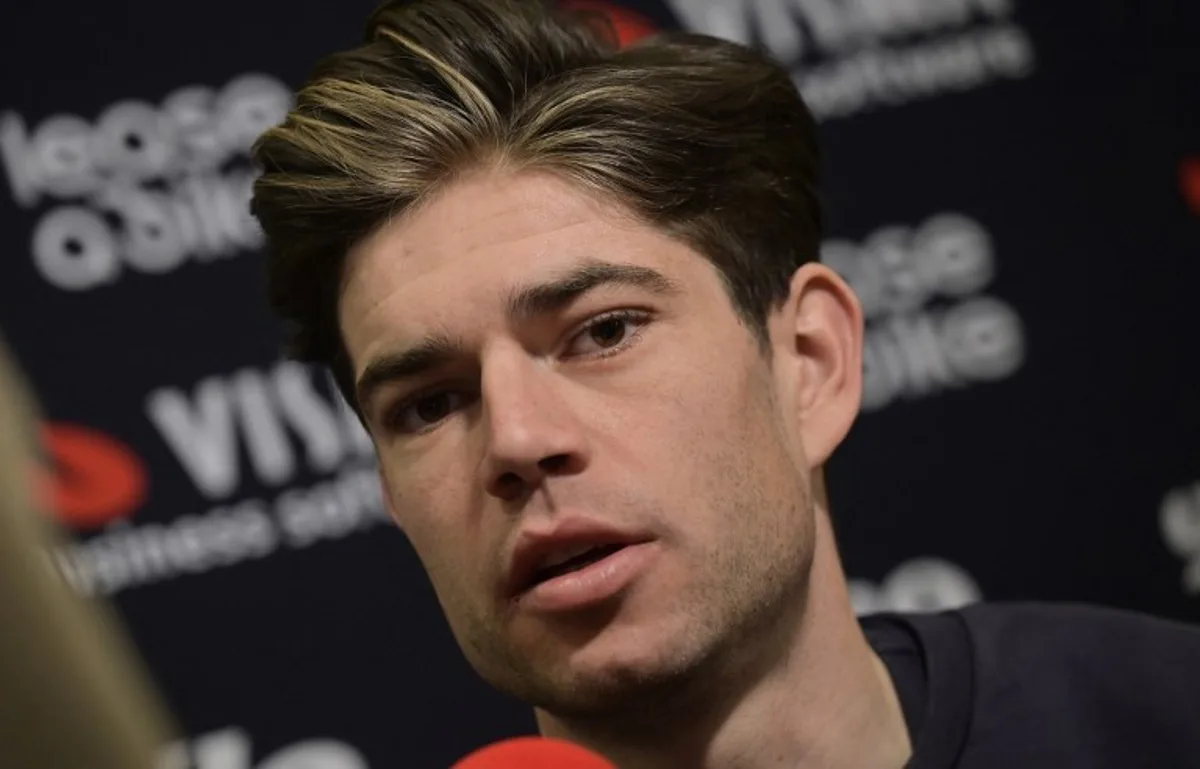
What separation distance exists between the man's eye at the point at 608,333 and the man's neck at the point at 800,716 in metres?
0.25

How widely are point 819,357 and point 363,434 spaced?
684 mm

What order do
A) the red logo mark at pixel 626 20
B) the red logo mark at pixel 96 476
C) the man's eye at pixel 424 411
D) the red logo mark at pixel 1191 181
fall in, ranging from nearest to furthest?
the man's eye at pixel 424 411, the red logo mark at pixel 96 476, the red logo mark at pixel 626 20, the red logo mark at pixel 1191 181

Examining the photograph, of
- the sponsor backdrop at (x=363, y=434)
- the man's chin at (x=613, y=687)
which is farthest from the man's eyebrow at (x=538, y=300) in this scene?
the sponsor backdrop at (x=363, y=434)

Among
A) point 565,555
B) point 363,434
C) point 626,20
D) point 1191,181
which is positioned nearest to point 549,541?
point 565,555

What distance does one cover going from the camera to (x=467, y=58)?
1196 millimetres

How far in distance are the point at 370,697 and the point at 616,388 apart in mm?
790

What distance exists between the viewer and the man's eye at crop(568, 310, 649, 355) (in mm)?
1081

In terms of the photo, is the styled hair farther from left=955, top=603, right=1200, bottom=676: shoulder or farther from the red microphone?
the red microphone

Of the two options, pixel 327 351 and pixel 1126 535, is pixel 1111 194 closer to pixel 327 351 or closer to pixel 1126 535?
pixel 1126 535

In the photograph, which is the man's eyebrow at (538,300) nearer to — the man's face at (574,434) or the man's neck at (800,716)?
the man's face at (574,434)

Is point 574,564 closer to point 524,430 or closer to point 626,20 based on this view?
point 524,430

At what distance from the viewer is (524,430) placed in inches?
39.3

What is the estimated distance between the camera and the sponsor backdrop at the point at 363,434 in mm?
1665

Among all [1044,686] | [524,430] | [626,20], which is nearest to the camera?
[524,430]
